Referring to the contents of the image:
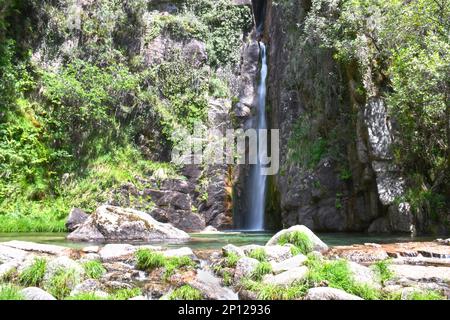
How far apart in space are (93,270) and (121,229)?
24.3ft

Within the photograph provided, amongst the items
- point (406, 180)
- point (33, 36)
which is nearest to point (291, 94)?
point (406, 180)

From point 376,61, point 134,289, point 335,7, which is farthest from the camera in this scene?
point 335,7

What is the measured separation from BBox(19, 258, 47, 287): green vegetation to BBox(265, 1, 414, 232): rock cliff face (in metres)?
11.6

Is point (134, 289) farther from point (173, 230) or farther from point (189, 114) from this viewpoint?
point (189, 114)

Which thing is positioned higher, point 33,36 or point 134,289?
point 33,36

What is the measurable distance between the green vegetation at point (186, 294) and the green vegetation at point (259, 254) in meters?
2.17

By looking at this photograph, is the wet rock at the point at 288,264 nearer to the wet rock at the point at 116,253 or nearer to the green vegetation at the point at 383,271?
the green vegetation at the point at 383,271

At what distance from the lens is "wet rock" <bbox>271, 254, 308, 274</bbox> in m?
7.74

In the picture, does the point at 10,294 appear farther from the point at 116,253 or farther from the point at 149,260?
the point at 116,253

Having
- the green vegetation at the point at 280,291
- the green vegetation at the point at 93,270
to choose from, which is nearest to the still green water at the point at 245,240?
the green vegetation at the point at 93,270

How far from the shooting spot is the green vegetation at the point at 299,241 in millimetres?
9844

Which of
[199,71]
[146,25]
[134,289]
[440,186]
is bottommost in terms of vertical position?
[134,289]

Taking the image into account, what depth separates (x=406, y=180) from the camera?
15.6 meters
